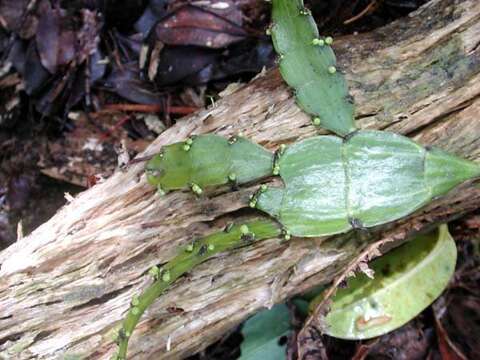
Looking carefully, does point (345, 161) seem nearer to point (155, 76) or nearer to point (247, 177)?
point (247, 177)

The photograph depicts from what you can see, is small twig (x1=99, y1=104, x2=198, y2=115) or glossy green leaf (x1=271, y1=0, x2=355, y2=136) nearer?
glossy green leaf (x1=271, y1=0, x2=355, y2=136)

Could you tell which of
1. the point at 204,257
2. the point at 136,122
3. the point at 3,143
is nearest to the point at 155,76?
the point at 136,122

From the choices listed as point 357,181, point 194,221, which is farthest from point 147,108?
point 357,181

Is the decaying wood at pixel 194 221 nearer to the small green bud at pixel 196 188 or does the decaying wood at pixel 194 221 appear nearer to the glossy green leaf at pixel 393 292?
the small green bud at pixel 196 188

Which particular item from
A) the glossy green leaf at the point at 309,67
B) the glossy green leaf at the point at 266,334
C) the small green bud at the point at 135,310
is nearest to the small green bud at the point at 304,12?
the glossy green leaf at the point at 309,67

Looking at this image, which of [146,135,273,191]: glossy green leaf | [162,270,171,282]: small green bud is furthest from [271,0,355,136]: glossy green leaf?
[162,270,171,282]: small green bud

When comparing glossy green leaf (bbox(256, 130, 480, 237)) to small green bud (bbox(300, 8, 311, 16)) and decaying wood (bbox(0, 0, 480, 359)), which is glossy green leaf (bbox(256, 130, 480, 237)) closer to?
decaying wood (bbox(0, 0, 480, 359))
